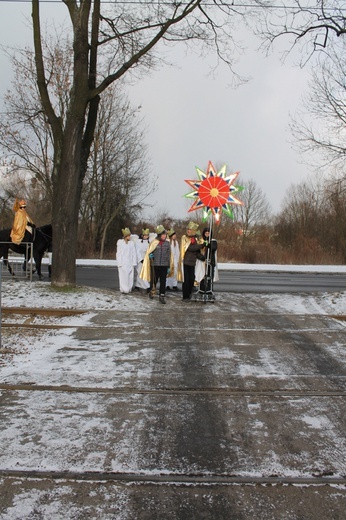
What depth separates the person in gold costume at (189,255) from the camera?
1270 centimetres

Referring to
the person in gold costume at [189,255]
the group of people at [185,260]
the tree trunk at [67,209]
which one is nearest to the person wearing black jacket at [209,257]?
the group of people at [185,260]

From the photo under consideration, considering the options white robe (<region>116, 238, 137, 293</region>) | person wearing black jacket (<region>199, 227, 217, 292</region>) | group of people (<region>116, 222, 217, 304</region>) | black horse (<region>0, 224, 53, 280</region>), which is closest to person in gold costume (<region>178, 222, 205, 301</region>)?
group of people (<region>116, 222, 217, 304</region>)

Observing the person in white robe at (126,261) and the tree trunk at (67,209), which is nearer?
the tree trunk at (67,209)

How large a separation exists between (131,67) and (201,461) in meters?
12.2

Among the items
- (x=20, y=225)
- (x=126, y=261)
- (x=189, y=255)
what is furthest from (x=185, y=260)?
(x=20, y=225)

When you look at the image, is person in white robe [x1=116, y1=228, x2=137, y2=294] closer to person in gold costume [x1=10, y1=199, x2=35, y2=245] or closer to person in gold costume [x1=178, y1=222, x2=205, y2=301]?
person in gold costume [x1=178, y1=222, x2=205, y2=301]

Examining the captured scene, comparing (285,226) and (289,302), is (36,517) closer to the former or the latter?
(289,302)

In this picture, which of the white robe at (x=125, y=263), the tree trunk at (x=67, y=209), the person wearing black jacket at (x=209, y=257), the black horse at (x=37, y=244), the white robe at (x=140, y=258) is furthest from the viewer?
the black horse at (x=37, y=244)

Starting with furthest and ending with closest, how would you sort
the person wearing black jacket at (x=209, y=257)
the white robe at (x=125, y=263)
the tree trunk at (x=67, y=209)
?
the white robe at (x=125, y=263), the tree trunk at (x=67, y=209), the person wearing black jacket at (x=209, y=257)

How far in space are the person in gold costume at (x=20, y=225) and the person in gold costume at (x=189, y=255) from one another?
17.0ft

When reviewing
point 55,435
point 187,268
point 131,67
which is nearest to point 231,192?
point 187,268

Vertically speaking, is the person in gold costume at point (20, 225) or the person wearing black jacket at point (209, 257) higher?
the person in gold costume at point (20, 225)

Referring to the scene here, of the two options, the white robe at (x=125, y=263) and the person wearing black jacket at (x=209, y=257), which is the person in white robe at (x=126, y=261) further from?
the person wearing black jacket at (x=209, y=257)

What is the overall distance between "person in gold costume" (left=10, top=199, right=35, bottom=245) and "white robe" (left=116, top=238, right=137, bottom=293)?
3225 mm
